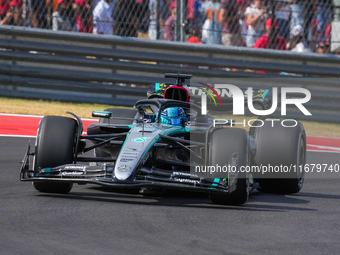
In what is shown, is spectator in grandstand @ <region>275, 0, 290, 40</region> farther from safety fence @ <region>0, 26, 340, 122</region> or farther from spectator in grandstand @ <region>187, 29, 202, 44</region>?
spectator in grandstand @ <region>187, 29, 202, 44</region>

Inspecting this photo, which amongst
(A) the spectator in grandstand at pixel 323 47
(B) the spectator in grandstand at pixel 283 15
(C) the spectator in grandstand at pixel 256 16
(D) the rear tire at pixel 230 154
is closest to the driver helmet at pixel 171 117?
(D) the rear tire at pixel 230 154

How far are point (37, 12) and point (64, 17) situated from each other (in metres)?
0.53

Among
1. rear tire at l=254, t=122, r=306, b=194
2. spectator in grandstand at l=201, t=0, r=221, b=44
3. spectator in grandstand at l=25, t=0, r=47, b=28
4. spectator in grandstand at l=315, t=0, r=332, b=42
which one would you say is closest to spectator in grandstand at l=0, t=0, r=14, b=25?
spectator in grandstand at l=25, t=0, r=47, b=28

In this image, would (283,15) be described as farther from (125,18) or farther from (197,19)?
(125,18)

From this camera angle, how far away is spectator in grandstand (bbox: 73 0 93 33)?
1234 centimetres

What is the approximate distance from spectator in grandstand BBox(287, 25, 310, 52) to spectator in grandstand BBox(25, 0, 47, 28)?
4.40m

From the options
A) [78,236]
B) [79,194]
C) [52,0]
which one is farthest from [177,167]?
[52,0]

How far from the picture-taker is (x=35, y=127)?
1145 cm

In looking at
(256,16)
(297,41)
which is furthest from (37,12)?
(297,41)

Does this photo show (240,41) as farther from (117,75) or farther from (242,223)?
(242,223)

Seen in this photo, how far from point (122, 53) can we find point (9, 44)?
2007mm

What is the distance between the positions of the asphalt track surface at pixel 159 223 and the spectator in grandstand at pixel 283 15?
6.06m

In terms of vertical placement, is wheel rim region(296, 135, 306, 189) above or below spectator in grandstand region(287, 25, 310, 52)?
below

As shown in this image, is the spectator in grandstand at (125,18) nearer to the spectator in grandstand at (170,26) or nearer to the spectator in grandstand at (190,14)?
the spectator in grandstand at (170,26)
